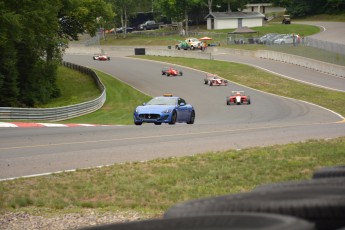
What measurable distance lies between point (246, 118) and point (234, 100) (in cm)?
755

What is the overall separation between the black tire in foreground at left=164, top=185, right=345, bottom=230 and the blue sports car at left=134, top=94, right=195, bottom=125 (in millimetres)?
21639

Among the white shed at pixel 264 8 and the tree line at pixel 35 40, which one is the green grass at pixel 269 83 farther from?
the white shed at pixel 264 8

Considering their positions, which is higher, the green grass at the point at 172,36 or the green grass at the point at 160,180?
the green grass at the point at 160,180

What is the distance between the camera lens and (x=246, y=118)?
34.9 meters

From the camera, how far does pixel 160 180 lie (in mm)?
11711

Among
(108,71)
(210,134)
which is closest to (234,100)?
→ (210,134)

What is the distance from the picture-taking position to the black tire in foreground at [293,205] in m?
3.89

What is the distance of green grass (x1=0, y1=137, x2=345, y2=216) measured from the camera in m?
9.91

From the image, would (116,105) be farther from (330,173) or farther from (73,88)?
(330,173)

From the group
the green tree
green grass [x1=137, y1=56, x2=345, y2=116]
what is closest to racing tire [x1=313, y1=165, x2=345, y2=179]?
green grass [x1=137, y1=56, x2=345, y2=116]

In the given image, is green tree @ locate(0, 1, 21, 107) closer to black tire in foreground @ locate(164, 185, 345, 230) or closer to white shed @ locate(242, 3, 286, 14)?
black tire in foreground @ locate(164, 185, 345, 230)

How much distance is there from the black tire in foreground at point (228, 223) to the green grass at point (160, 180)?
5248 millimetres

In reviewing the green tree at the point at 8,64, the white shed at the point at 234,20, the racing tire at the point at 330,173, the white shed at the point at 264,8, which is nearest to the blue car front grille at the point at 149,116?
the green tree at the point at 8,64

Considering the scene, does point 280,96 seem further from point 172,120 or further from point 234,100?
point 172,120
